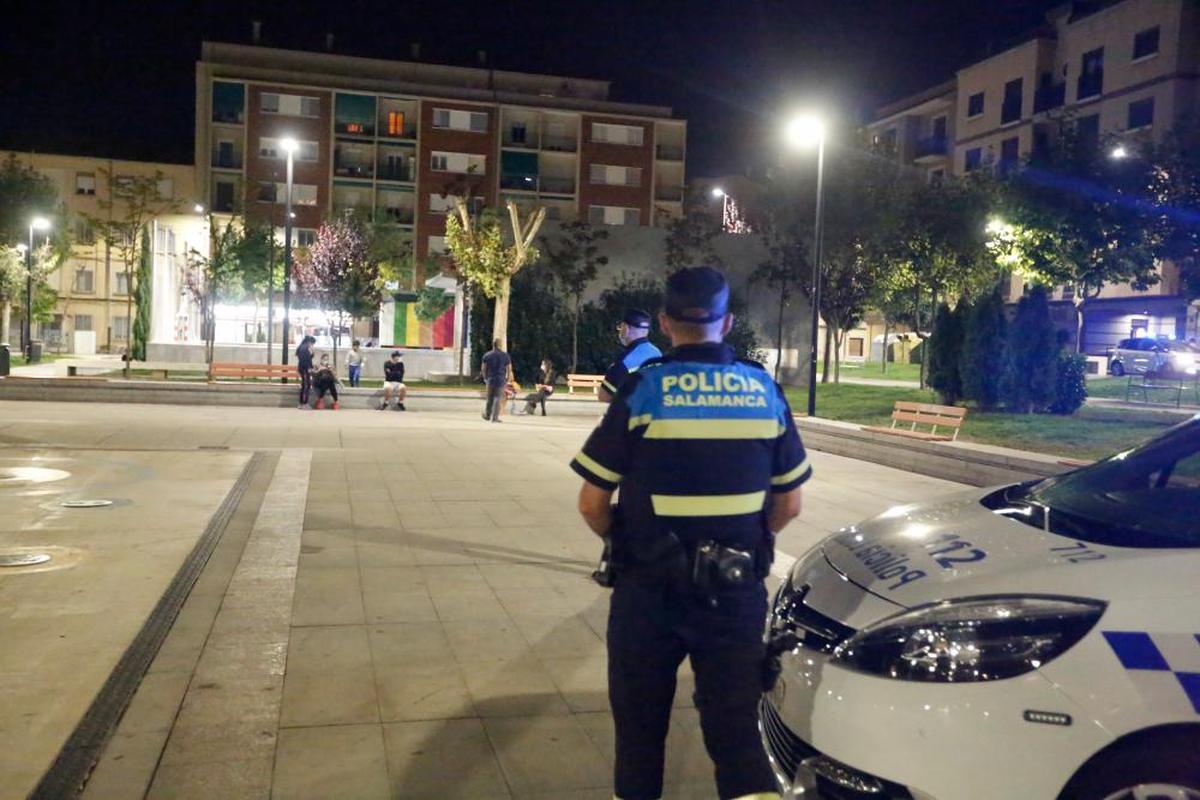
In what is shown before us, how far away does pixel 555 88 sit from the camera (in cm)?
7088

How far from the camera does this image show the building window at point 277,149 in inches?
2432

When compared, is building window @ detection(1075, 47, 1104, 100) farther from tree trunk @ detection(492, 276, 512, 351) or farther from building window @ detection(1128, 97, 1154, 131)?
tree trunk @ detection(492, 276, 512, 351)

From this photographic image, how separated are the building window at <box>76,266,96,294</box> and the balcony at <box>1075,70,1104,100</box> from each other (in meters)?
56.6

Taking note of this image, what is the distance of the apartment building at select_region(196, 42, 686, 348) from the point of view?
203ft

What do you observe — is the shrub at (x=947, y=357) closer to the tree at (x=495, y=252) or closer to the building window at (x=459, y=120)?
the tree at (x=495, y=252)

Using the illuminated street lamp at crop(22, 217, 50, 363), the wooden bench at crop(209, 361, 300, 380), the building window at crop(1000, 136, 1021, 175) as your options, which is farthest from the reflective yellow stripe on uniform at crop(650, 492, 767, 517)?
the building window at crop(1000, 136, 1021, 175)

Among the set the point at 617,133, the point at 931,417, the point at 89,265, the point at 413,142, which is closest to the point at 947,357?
the point at 931,417

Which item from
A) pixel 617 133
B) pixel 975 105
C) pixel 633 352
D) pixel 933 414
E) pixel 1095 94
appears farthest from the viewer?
pixel 617 133

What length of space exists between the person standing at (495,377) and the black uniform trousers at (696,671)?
18521 millimetres

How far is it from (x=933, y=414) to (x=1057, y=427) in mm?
2083

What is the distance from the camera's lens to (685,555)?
9.59ft

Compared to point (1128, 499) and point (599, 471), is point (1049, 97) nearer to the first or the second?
point (1128, 499)

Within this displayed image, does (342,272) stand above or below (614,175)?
below

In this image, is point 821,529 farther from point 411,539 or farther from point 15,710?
point 15,710
